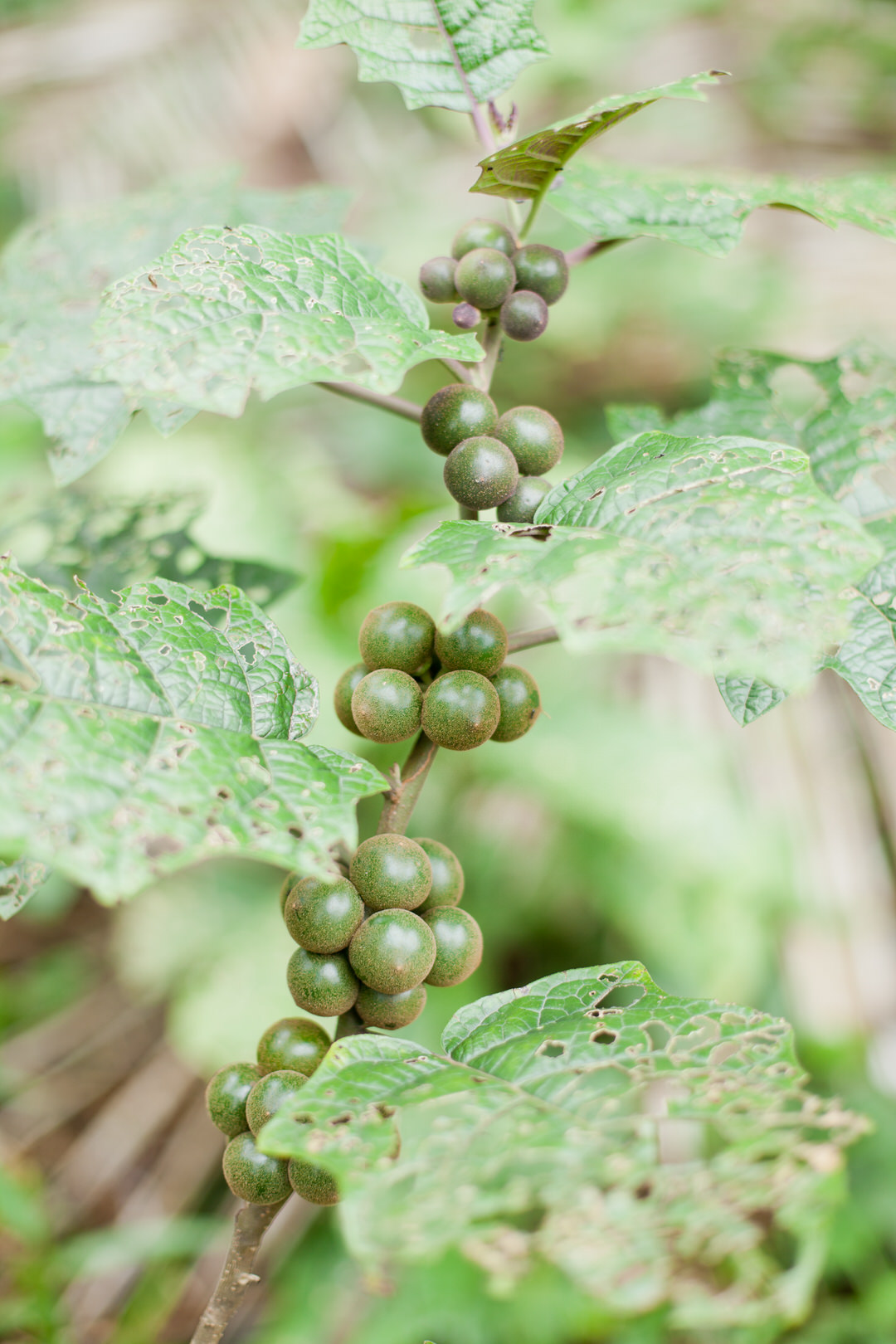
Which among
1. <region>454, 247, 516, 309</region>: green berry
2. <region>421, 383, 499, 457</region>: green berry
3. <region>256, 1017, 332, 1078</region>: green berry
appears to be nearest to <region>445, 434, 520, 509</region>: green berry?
<region>421, 383, 499, 457</region>: green berry

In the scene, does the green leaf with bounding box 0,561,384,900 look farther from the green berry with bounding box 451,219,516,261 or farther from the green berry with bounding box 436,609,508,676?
the green berry with bounding box 451,219,516,261

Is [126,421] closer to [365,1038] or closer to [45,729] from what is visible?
[45,729]

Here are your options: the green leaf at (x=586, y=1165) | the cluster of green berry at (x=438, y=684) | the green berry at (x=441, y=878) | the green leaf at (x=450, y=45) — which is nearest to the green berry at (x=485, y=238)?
the green leaf at (x=450, y=45)

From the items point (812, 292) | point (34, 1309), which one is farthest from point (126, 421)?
point (812, 292)

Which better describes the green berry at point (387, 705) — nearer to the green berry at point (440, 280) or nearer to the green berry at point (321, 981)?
the green berry at point (321, 981)

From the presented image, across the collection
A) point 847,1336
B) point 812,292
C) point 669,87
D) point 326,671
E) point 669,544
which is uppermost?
point 669,87

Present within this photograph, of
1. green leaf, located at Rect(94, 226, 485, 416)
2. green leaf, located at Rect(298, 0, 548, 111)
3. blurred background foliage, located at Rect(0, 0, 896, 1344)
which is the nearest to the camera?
green leaf, located at Rect(94, 226, 485, 416)
